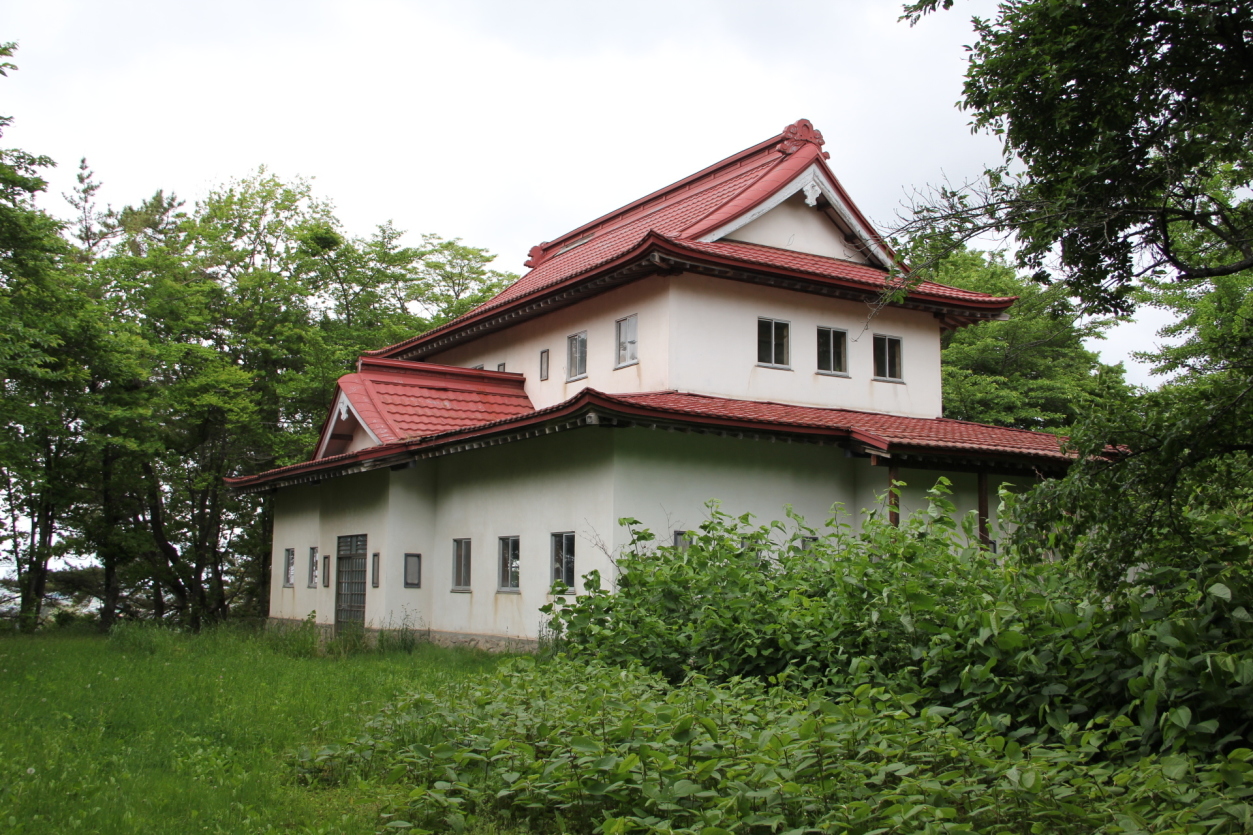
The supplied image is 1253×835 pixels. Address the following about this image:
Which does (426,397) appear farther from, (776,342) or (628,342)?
(776,342)

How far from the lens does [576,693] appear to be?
7.93 metres

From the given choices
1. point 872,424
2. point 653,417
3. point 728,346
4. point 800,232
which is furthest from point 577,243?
point 653,417

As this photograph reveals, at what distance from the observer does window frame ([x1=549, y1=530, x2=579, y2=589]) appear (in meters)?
16.2

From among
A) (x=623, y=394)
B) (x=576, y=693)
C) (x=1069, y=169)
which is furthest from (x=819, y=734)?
(x=623, y=394)

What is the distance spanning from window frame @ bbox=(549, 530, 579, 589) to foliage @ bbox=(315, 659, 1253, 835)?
27.3 feet

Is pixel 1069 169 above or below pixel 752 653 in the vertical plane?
above

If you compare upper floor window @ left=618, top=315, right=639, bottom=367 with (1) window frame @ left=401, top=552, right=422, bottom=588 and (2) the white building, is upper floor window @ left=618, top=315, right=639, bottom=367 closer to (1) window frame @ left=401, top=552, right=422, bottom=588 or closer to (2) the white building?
(2) the white building

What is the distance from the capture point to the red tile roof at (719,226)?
18297mm

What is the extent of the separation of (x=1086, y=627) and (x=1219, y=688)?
102 centimetres

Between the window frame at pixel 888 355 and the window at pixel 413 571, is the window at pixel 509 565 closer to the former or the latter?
the window at pixel 413 571

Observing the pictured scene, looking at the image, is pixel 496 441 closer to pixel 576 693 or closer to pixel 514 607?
pixel 514 607

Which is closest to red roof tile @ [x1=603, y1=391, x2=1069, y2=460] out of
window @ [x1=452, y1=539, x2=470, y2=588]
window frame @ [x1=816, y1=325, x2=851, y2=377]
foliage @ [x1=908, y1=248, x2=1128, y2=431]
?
window frame @ [x1=816, y1=325, x2=851, y2=377]

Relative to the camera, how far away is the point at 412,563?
63.6 feet

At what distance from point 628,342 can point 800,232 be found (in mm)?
4293
